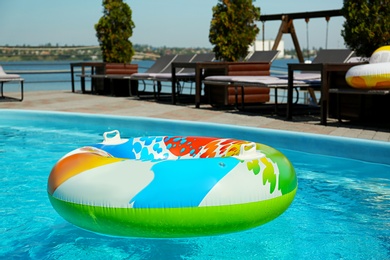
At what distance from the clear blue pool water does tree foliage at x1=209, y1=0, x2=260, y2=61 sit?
10.2 ft

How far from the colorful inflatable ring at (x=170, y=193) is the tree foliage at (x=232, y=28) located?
→ 7.17 meters

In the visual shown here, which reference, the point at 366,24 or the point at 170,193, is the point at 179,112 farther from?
the point at 170,193

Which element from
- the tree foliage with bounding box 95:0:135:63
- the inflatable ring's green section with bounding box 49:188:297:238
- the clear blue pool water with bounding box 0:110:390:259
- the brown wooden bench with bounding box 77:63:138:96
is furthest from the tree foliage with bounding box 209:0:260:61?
the inflatable ring's green section with bounding box 49:188:297:238

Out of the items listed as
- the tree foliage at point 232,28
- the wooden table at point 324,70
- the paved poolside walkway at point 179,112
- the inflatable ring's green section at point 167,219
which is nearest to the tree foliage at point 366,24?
the wooden table at point 324,70

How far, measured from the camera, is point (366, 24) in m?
7.52

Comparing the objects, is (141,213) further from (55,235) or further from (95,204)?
(55,235)

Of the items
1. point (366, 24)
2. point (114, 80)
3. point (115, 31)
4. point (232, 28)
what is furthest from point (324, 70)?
point (115, 31)

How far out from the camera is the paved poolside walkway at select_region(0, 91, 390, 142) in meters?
6.59

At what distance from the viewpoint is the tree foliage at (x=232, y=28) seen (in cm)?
1020

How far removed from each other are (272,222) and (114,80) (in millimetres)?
8422

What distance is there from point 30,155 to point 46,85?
13588 millimetres

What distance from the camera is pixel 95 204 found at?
9.86ft

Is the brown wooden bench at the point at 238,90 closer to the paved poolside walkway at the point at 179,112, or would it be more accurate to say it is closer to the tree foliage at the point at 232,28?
the paved poolside walkway at the point at 179,112

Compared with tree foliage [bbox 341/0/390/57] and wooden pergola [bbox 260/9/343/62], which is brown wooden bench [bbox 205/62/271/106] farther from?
tree foliage [bbox 341/0/390/57]
